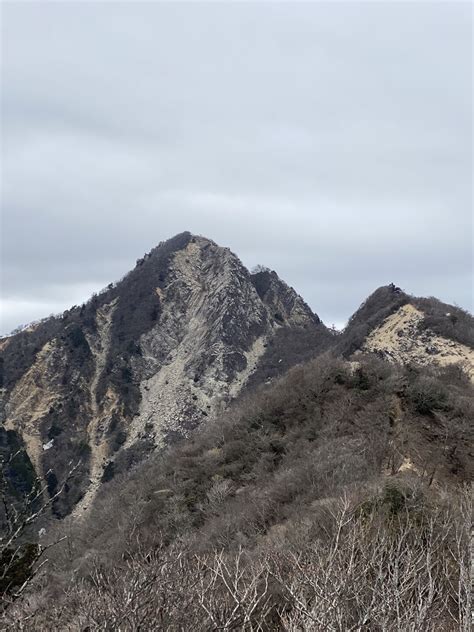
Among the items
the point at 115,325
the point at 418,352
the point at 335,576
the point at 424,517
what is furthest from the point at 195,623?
the point at 115,325

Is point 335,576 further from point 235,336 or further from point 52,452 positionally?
point 235,336

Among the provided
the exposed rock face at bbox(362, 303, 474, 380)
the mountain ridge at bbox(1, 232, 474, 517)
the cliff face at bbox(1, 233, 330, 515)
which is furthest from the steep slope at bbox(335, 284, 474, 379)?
the cliff face at bbox(1, 233, 330, 515)

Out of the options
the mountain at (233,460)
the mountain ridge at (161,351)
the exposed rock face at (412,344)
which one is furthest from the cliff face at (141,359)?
the exposed rock face at (412,344)

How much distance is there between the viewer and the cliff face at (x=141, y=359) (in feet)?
237

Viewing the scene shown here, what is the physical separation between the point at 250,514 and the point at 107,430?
193 feet

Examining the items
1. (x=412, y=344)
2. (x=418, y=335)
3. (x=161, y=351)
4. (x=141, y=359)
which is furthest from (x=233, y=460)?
(x=161, y=351)

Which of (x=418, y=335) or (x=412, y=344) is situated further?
(x=418, y=335)

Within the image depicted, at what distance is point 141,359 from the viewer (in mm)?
88688

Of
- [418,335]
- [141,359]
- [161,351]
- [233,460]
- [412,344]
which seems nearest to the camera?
[233,460]

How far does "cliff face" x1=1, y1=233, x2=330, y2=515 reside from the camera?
237ft

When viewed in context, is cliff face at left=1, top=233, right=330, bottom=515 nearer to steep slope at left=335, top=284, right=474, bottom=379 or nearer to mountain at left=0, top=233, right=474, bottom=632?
mountain at left=0, top=233, right=474, bottom=632

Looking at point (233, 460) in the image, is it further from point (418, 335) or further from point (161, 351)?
point (161, 351)

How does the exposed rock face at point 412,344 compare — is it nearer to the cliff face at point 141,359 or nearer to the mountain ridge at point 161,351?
the mountain ridge at point 161,351

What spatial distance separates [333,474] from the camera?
842 inches
